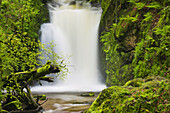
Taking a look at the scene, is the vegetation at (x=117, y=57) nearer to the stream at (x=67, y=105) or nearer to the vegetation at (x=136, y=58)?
the vegetation at (x=136, y=58)

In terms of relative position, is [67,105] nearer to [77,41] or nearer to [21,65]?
[21,65]

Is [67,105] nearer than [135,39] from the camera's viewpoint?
Yes

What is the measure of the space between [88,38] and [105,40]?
4.25 metres

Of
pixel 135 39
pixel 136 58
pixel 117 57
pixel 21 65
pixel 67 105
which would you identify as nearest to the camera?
pixel 21 65

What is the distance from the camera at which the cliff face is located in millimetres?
8188

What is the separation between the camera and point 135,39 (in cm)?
1161

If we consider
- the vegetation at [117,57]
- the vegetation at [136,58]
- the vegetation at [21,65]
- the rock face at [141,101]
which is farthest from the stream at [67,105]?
the rock face at [141,101]

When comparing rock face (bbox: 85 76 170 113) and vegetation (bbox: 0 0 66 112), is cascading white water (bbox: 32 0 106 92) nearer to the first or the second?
vegetation (bbox: 0 0 66 112)

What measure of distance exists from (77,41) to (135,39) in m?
10.5

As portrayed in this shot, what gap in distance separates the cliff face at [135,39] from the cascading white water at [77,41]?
2.06 meters

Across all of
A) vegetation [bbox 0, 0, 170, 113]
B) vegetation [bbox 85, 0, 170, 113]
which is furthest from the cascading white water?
vegetation [bbox 85, 0, 170, 113]

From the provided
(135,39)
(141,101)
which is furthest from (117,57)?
(141,101)

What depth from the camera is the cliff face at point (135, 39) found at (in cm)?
819

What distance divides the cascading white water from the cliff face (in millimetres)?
2056
